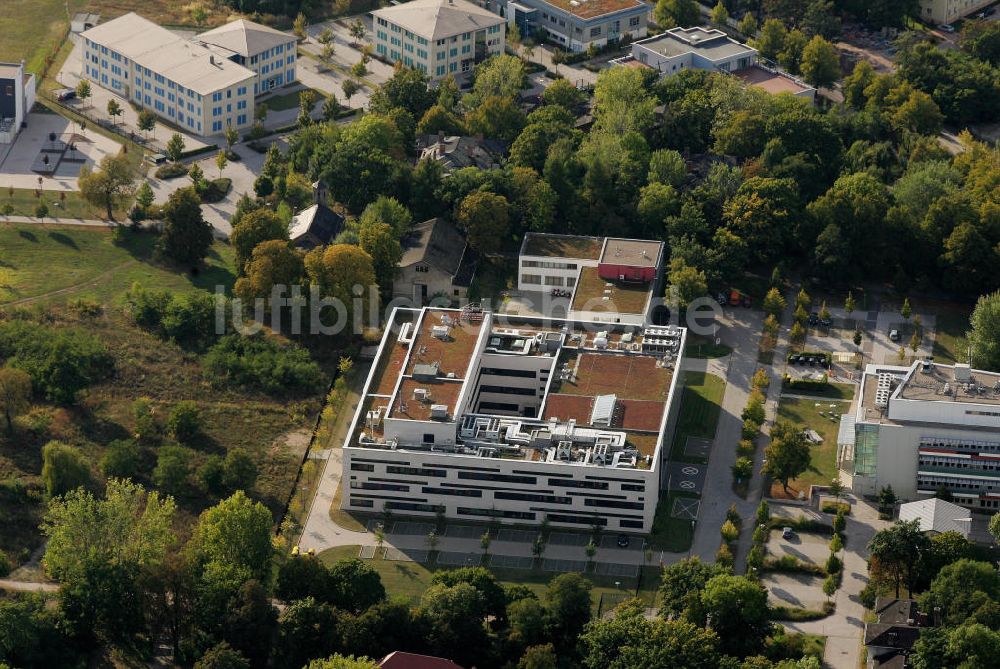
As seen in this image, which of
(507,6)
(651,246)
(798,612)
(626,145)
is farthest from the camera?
(507,6)

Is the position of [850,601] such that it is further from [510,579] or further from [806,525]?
[510,579]

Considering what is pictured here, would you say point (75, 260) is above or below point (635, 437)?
below

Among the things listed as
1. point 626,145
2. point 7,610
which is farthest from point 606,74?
point 7,610

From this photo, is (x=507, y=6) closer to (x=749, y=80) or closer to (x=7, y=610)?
(x=749, y=80)

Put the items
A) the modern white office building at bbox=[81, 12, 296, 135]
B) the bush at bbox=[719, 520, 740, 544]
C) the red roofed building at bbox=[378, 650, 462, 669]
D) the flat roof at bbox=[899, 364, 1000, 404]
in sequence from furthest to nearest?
the modern white office building at bbox=[81, 12, 296, 135], the flat roof at bbox=[899, 364, 1000, 404], the bush at bbox=[719, 520, 740, 544], the red roofed building at bbox=[378, 650, 462, 669]

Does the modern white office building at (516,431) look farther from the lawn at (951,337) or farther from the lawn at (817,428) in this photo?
the lawn at (951,337)

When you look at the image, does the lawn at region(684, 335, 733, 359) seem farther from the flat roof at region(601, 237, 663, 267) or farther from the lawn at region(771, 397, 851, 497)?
the lawn at region(771, 397, 851, 497)

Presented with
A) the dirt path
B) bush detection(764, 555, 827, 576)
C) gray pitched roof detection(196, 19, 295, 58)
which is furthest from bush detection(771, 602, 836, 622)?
gray pitched roof detection(196, 19, 295, 58)
